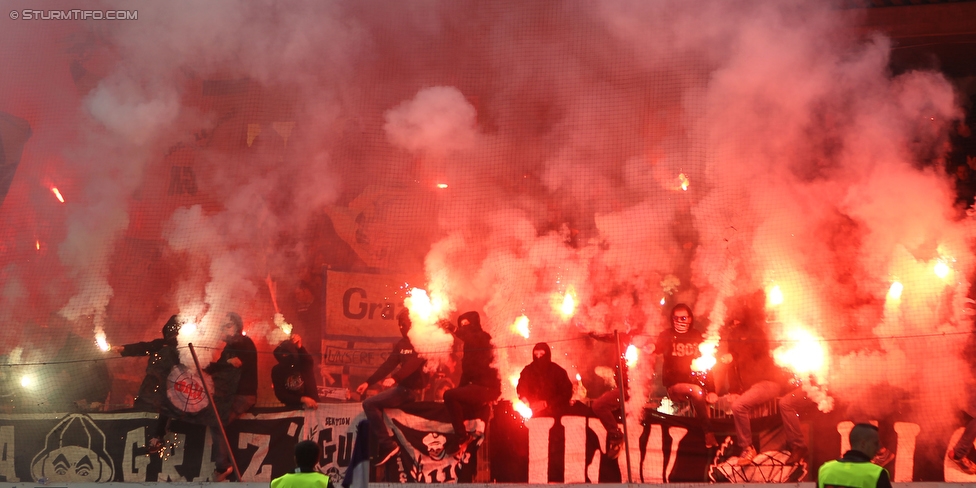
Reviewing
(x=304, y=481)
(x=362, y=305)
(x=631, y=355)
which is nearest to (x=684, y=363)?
(x=631, y=355)

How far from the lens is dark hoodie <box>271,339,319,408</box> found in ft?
15.8

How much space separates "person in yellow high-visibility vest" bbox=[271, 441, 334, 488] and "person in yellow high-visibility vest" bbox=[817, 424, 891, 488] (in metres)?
1.49

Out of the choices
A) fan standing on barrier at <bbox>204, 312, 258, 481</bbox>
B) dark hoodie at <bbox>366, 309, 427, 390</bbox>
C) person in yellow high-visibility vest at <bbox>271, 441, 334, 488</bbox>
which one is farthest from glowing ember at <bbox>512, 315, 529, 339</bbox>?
person in yellow high-visibility vest at <bbox>271, 441, 334, 488</bbox>

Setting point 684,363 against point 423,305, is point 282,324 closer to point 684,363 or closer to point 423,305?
point 423,305

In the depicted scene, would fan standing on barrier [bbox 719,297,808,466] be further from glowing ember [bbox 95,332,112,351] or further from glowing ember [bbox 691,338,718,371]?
glowing ember [bbox 95,332,112,351]

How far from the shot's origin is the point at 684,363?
4.66 m

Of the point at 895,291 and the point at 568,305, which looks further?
the point at 568,305

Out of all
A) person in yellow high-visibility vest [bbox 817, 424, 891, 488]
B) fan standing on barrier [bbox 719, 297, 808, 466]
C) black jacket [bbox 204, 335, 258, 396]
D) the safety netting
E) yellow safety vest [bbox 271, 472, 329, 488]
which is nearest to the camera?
person in yellow high-visibility vest [bbox 817, 424, 891, 488]

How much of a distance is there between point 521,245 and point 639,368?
3.83 feet

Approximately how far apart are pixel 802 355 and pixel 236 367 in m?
3.68

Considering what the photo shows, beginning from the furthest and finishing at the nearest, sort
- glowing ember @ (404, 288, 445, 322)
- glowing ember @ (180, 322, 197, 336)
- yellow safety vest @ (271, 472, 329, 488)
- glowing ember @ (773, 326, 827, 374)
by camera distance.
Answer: glowing ember @ (180, 322, 197, 336) → glowing ember @ (404, 288, 445, 322) → glowing ember @ (773, 326, 827, 374) → yellow safety vest @ (271, 472, 329, 488)

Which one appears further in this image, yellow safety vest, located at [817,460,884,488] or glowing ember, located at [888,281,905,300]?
glowing ember, located at [888,281,905,300]

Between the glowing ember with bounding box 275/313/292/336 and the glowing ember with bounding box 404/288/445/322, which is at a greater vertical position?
the glowing ember with bounding box 404/288/445/322

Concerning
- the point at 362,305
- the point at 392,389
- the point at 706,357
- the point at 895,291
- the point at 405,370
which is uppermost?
the point at 895,291
